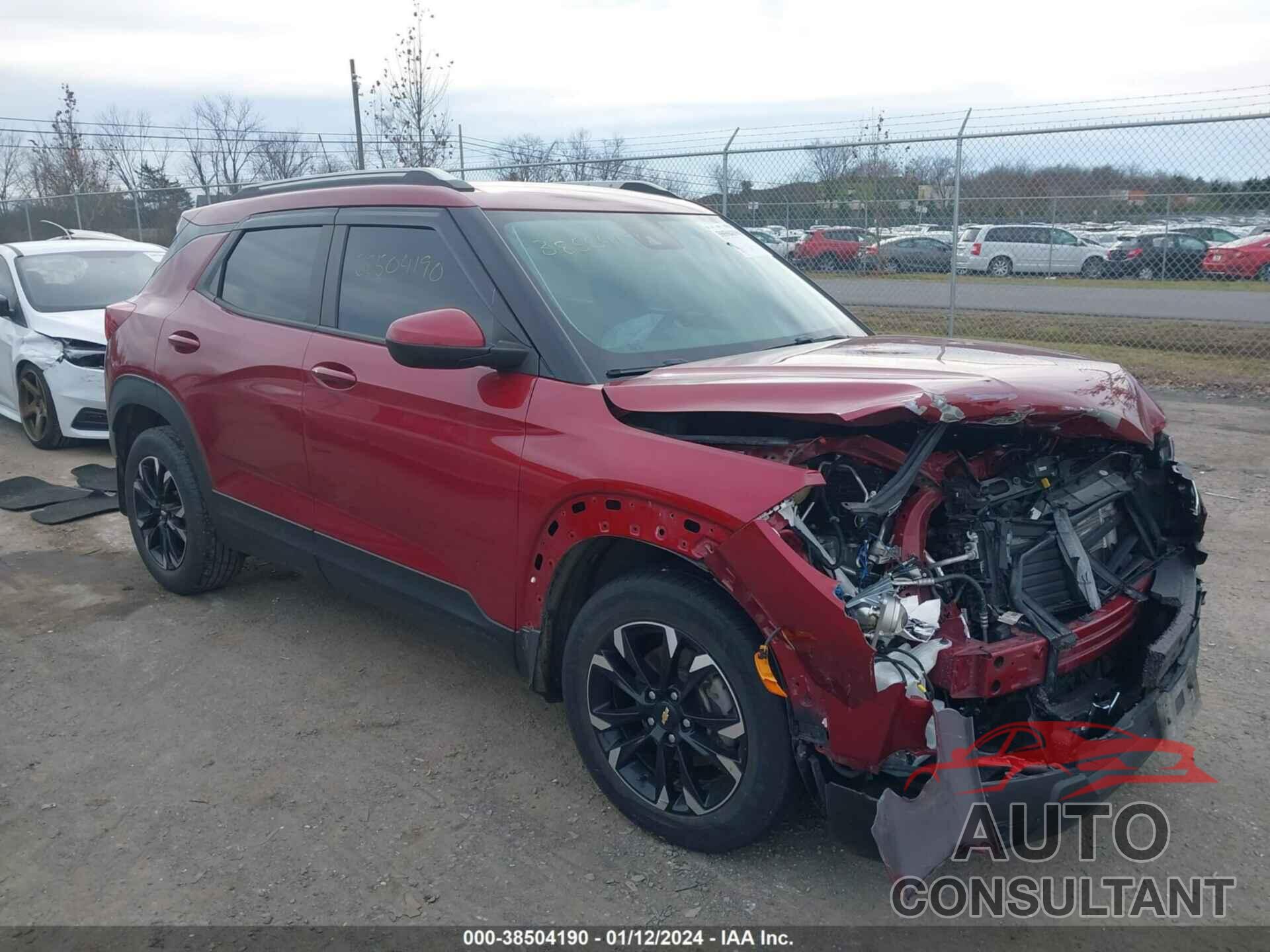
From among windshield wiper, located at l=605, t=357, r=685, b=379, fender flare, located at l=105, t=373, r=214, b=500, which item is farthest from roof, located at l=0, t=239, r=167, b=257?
windshield wiper, located at l=605, t=357, r=685, b=379

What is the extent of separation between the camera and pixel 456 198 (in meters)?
3.68

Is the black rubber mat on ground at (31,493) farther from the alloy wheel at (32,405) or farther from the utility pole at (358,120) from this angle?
the utility pole at (358,120)

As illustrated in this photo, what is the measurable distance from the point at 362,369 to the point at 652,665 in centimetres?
161

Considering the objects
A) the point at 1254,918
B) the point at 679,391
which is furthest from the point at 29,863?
the point at 1254,918

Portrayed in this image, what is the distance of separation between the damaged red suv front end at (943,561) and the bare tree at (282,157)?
81.3 feet

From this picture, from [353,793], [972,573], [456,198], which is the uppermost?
[456,198]

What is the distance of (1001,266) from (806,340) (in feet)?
35.5

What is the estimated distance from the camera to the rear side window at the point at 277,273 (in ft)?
13.6

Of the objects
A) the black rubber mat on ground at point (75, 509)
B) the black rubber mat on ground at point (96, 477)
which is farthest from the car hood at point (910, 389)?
the black rubber mat on ground at point (96, 477)

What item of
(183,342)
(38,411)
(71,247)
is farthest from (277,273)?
(71,247)

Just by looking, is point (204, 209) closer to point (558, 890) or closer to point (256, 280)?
point (256, 280)

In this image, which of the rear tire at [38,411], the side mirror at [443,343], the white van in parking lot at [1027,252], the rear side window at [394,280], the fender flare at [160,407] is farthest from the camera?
the white van in parking lot at [1027,252]

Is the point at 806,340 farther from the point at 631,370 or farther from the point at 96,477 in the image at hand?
the point at 96,477

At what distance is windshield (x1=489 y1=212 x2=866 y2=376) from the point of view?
3.44 m
